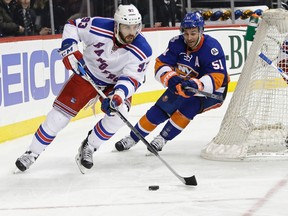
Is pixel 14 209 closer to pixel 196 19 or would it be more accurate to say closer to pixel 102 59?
pixel 102 59

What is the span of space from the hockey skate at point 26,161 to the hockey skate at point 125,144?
2.53ft

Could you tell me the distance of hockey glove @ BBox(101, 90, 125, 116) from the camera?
4.22 meters

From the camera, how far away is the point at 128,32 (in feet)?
14.1

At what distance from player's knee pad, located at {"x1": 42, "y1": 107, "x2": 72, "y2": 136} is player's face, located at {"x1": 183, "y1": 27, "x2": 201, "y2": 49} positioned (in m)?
0.87

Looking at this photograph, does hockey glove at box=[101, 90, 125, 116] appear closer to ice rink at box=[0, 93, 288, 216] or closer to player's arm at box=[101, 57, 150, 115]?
player's arm at box=[101, 57, 150, 115]

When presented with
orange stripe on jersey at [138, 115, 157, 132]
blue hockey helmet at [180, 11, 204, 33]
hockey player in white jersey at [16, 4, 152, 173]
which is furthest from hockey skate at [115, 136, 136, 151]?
blue hockey helmet at [180, 11, 204, 33]

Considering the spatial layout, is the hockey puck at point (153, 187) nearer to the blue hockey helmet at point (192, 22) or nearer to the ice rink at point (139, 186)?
the ice rink at point (139, 186)

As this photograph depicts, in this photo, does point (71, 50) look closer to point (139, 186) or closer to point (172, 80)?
point (172, 80)

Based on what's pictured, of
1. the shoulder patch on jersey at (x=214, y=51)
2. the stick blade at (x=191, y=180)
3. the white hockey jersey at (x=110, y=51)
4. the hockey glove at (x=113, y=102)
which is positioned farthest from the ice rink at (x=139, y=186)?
the shoulder patch on jersey at (x=214, y=51)

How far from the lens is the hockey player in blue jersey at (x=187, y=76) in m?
4.68

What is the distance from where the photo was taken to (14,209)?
3.66 meters

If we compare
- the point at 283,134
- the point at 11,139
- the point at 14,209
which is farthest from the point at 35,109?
the point at 14,209

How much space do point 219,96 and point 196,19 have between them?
1.61 feet

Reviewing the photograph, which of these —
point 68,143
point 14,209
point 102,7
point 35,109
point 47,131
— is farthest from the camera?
point 102,7
